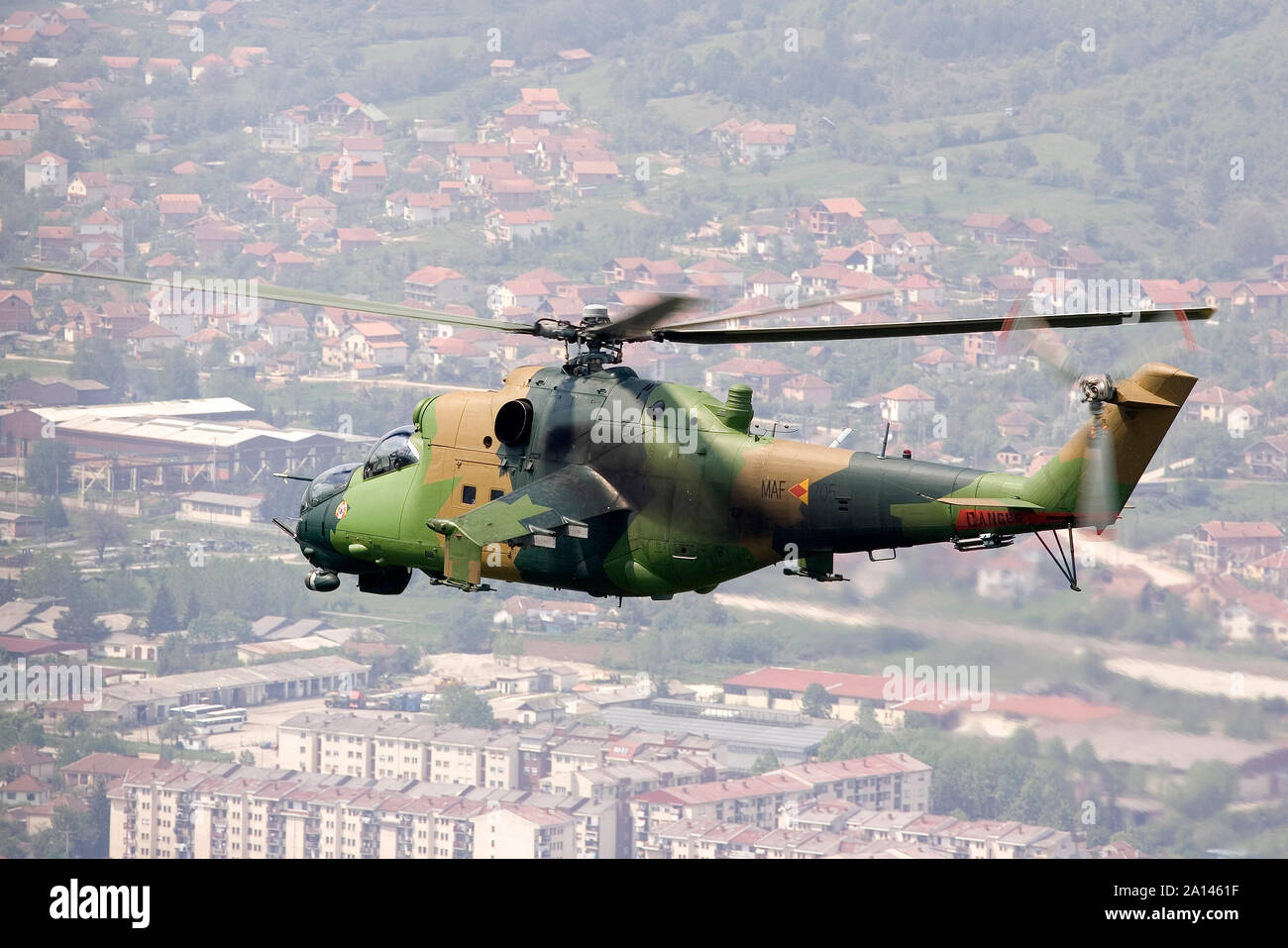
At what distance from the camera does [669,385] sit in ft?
78.4

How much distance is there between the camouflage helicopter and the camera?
72.0 ft

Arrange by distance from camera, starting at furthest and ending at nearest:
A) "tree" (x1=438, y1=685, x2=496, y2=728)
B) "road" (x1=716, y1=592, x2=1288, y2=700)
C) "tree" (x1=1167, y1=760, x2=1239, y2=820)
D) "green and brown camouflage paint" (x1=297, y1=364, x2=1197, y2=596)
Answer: "tree" (x1=438, y1=685, x2=496, y2=728) → "tree" (x1=1167, y1=760, x2=1239, y2=820) → "road" (x1=716, y1=592, x2=1288, y2=700) → "green and brown camouflage paint" (x1=297, y1=364, x2=1197, y2=596)

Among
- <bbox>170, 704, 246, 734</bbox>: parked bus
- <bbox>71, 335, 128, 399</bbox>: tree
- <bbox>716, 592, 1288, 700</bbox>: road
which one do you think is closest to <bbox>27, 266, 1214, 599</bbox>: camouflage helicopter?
<bbox>716, 592, 1288, 700</bbox>: road

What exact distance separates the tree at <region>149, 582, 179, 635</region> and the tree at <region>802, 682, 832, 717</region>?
149ft

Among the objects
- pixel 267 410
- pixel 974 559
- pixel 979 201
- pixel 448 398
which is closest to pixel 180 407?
pixel 267 410

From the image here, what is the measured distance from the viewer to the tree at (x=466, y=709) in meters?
121

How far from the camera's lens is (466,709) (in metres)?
123

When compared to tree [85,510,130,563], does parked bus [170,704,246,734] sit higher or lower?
lower

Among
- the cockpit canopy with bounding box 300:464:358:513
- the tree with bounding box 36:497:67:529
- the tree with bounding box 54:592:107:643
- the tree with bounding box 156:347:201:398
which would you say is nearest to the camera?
the cockpit canopy with bounding box 300:464:358:513

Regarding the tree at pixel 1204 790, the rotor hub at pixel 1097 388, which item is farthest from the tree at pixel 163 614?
the rotor hub at pixel 1097 388
